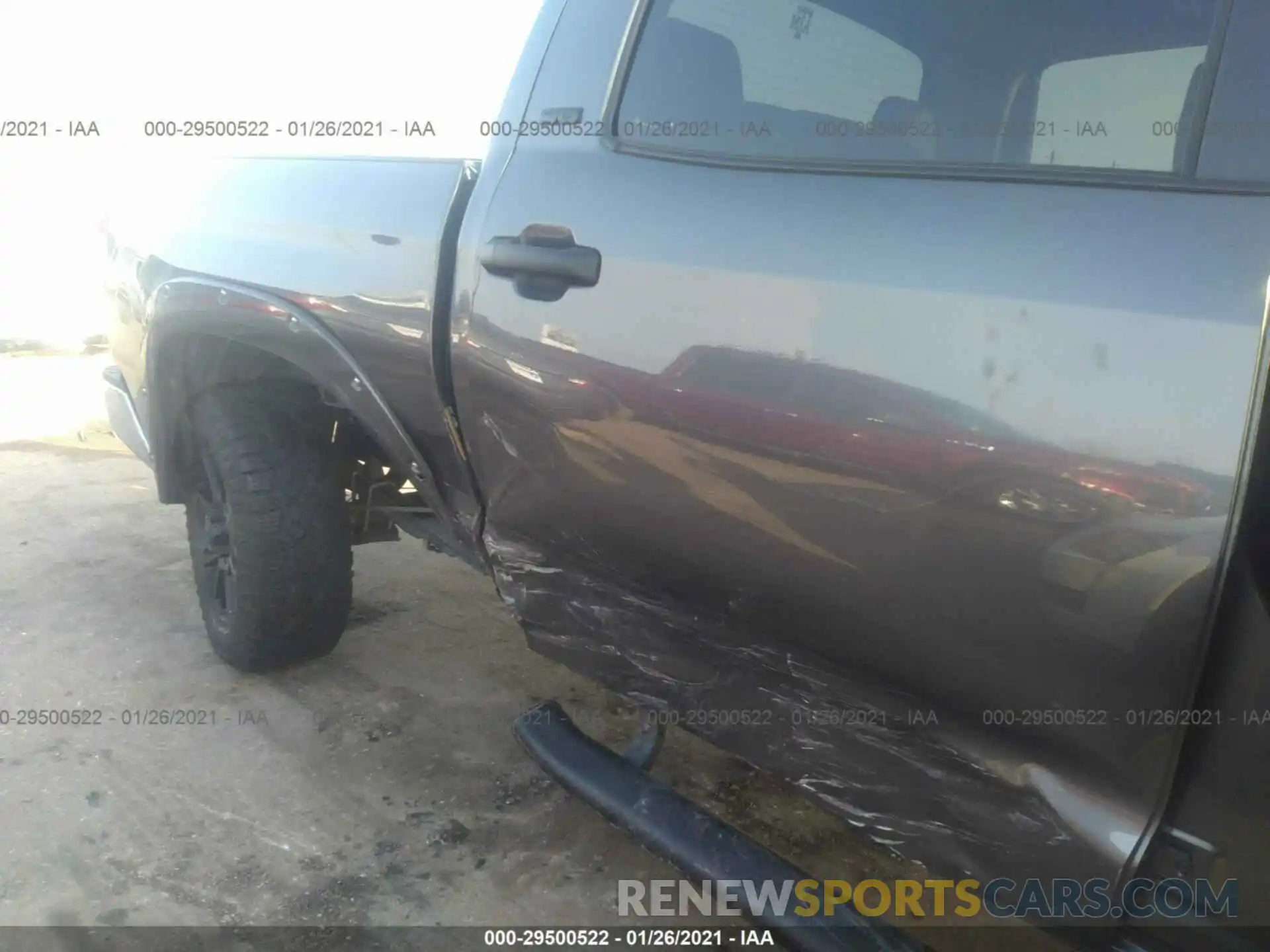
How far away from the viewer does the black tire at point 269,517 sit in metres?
2.35

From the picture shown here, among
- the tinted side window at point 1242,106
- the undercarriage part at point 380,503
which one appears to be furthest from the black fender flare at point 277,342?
the tinted side window at point 1242,106

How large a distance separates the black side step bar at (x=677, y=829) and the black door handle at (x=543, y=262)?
78 cm

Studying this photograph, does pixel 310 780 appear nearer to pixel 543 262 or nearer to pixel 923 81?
pixel 543 262

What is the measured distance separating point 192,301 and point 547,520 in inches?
43.0

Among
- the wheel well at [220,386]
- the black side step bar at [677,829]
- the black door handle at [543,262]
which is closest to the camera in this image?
the black side step bar at [677,829]

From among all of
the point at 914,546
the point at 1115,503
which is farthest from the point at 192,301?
the point at 1115,503

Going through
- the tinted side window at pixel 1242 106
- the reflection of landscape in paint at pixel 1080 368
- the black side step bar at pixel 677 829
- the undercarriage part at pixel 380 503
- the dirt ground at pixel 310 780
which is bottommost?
the dirt ground at pixel 310 780

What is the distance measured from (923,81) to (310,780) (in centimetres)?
203

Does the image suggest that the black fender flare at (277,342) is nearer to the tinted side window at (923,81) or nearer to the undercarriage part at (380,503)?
the undercarriage part at (380,503)

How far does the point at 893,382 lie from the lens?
112 cm

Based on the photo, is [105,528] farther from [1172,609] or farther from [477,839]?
[1172,609]

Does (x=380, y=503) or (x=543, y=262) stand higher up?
(x=543, y=262)

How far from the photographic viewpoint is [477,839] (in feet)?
6.94

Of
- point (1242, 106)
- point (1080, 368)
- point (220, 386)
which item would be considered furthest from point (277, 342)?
point (1242, 106)
